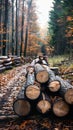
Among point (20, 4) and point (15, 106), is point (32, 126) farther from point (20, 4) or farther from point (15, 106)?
point (20, 4)

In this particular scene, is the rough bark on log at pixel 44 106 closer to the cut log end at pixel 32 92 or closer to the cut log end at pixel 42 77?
the cut log end at pixel 32 92

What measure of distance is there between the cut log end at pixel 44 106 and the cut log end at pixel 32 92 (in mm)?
236

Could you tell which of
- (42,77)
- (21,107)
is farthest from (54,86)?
(21,107)

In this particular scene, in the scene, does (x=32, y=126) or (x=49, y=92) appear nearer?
(x=32, y=126)

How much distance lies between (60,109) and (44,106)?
43cm

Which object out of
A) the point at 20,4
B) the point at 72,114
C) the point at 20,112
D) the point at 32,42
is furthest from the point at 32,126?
the point at 32,42

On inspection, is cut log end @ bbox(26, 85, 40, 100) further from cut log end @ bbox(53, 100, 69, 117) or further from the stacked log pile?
cut log end @ bbox(53, 100, 69, 117)

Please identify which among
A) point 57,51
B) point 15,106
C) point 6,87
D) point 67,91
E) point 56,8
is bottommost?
point 57,51

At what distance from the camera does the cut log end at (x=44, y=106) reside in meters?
6.57

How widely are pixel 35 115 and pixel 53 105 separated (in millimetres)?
610

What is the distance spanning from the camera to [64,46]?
3931cm

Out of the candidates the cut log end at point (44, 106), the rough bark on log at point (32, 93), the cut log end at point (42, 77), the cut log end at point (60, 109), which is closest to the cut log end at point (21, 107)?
the rough bark on log at point (32, 93)

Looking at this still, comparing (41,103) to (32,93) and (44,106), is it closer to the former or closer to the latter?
(44,106)

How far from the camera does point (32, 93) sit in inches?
264
